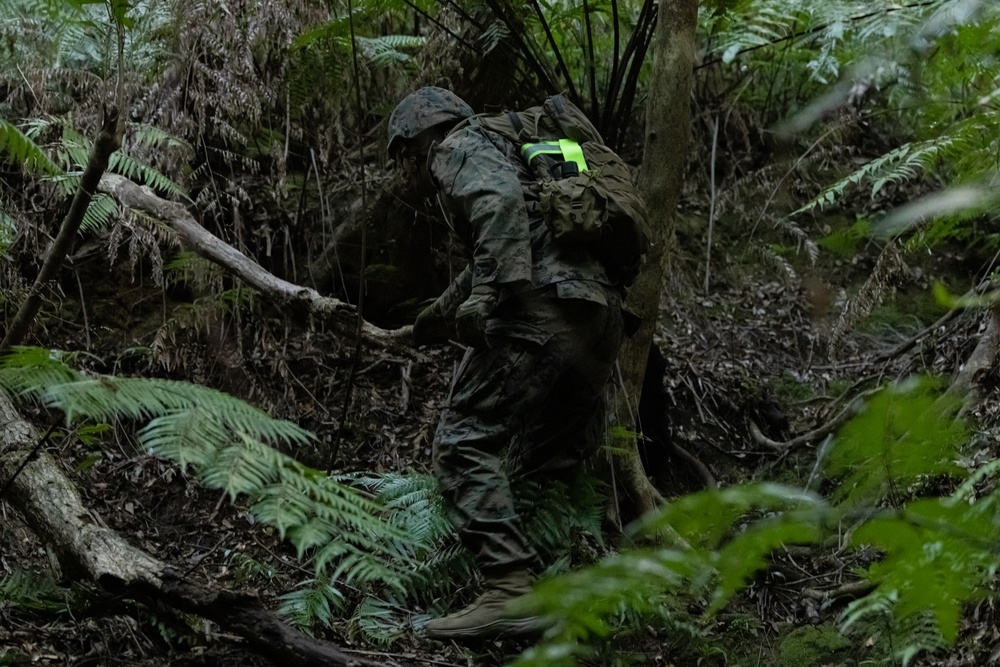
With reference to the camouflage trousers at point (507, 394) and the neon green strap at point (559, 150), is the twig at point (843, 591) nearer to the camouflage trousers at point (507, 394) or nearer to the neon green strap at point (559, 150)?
the camouflage trousers at point (507, 394)

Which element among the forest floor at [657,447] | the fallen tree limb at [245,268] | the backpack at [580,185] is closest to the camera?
the forest floor at [657,447]

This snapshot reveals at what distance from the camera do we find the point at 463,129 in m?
4.18

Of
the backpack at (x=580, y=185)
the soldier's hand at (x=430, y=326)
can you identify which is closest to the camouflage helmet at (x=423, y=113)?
the backpack at (x=580, y=185)

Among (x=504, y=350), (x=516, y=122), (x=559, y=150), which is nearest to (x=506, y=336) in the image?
(x=504, y=350)

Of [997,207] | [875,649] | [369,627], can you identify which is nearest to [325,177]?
[369,627]

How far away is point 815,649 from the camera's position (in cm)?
376

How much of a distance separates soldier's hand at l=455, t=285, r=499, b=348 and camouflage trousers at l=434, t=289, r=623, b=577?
15 centimetres

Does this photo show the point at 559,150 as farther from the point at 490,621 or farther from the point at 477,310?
the point at 490,621

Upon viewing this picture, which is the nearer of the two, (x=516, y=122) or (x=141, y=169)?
(x=516, y=122)

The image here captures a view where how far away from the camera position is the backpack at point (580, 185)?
152 inches

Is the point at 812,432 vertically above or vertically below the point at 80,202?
below

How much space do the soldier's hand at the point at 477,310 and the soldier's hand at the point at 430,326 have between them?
25.6 inches

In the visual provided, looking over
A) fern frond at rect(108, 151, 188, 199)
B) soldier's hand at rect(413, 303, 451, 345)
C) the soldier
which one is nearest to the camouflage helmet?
the soldier

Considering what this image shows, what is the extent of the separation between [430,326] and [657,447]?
5.78ft
